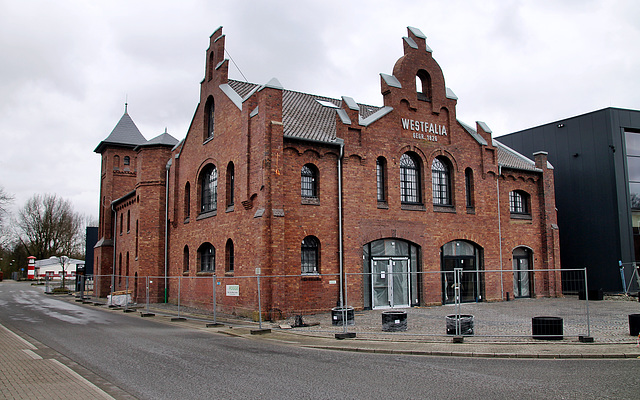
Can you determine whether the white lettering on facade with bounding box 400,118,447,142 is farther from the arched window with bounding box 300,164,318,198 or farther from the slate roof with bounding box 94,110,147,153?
the slate roof with bounding box 94,110,147,153

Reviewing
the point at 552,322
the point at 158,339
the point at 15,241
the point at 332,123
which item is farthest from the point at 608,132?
the point at 15,241

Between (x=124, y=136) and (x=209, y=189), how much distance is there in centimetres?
1974

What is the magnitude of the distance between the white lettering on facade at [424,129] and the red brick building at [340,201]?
0.21 ft

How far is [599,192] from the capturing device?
99.4 ft

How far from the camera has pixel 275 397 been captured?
7.52 m

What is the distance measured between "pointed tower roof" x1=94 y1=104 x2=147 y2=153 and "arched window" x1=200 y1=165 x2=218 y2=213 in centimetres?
1648

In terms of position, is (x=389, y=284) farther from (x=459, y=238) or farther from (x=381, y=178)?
(x=459, y=238)

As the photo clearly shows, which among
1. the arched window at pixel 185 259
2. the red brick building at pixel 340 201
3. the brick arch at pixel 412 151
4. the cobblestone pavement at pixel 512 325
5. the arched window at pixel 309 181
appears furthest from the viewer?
the arched window at pixel 185 259

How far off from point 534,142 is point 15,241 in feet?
256

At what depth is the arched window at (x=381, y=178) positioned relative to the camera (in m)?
22.9

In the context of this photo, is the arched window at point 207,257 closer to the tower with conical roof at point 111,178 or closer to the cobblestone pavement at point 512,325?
the cobblestone pavement at point 512,325

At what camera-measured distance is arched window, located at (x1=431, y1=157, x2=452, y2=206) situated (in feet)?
80.9

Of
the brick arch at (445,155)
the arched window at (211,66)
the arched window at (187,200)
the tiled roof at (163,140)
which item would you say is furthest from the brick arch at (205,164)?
the brick arch at (445,155)

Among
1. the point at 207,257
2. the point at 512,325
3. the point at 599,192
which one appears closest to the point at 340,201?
the point at 207,257
